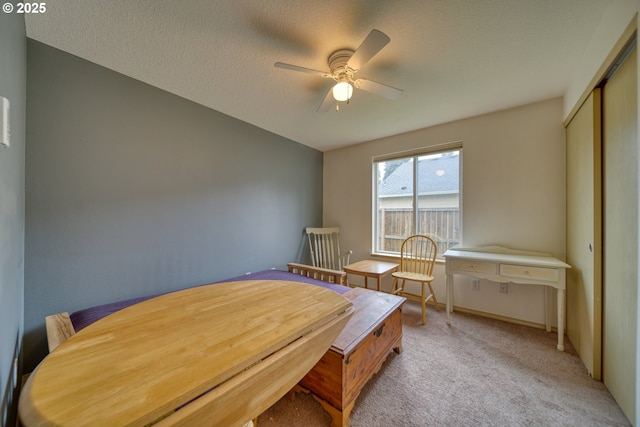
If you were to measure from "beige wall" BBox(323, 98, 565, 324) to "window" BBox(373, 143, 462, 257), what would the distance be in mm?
152

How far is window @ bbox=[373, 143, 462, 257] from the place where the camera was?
2908 millimetres

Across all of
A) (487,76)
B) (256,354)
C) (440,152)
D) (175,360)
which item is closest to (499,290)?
(440,152)

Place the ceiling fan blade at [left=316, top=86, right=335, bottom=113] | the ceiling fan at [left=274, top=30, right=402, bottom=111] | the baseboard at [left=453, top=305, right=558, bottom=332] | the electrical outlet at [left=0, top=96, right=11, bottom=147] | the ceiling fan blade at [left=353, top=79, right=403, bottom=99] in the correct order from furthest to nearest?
1. the baseboard at [left=453, top=305, right=558, bottom=332]
2. the ceiling fan blade at [left=316, top=86, right=335, bottom=113]
3. the ceiling fan blade at [left=353, top=79, right=403, bottom=99]
4. the ceiling fan at [left=274, top=30, right=402, bottom=111]
5. the electrical outlet at [left=0, top=96, right=11, bottom=147]

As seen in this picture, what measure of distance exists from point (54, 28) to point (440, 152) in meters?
3.60

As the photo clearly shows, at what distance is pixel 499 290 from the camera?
8.26 feet

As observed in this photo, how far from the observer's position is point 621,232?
1344 mm

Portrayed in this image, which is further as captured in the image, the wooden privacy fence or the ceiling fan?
the wooden privacy fence

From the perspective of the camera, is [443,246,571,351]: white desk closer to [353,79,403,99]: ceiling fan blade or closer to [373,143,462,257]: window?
[373,143,462,257]: window

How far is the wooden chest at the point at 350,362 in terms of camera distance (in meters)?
1.25

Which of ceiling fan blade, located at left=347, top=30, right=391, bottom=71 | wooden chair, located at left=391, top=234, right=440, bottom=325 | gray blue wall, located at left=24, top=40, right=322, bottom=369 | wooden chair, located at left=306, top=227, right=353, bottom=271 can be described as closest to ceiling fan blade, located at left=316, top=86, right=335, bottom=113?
ceiling fan blade, located at left=347, top=30, right=391, bottom=71

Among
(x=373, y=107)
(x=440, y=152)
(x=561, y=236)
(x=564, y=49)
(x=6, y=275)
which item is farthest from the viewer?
(x=440, y=152)

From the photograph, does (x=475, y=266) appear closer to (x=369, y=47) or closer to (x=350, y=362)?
(x=350, y=362)

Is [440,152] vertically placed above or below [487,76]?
below

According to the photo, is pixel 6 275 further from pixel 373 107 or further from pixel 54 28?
pixel 373 107
